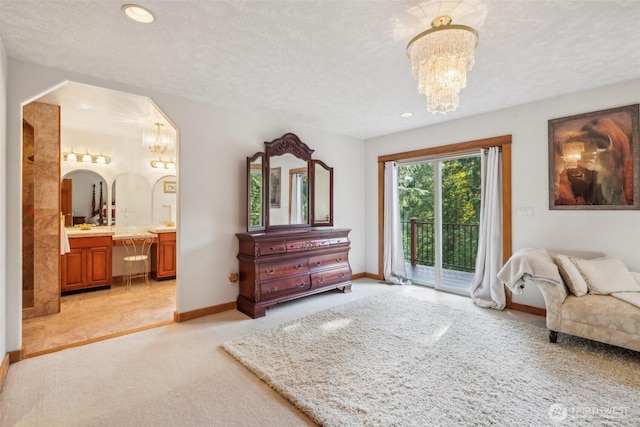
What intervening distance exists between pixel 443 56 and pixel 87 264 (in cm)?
520

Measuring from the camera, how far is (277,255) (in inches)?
145

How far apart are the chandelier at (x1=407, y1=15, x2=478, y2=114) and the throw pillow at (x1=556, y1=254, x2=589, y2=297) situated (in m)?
1.98

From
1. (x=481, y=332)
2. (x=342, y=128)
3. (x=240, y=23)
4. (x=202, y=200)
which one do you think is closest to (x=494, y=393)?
(x=481, y=332)

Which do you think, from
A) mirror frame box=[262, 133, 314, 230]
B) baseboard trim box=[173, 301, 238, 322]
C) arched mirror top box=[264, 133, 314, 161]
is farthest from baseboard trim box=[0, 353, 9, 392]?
arched mirror top box=[264, 133, 314, 161]

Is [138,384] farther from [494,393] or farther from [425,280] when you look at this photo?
[425,280]

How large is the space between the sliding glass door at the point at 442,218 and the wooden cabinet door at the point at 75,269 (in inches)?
196

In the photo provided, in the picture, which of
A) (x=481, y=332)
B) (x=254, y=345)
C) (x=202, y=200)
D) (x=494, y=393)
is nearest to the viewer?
(x=494, y=393)

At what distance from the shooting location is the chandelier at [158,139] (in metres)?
4.37

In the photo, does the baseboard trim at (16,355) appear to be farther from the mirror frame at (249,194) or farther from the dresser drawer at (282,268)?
the mirror frame at (249,194)

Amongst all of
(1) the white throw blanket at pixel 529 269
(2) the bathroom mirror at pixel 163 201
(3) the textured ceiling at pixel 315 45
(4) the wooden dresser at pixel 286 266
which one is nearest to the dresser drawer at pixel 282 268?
(4) the wooden dresser at pixel 286 266

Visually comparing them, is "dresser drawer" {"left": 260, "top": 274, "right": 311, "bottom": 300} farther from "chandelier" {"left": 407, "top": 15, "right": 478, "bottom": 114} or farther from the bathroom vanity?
"chandelier" {"left": 407, "top": 15, "right": 478, "bottom": 114}

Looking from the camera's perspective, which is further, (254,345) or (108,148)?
(108,148)

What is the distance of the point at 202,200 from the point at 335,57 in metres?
2.16

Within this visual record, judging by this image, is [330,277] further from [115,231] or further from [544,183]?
[115,231]
